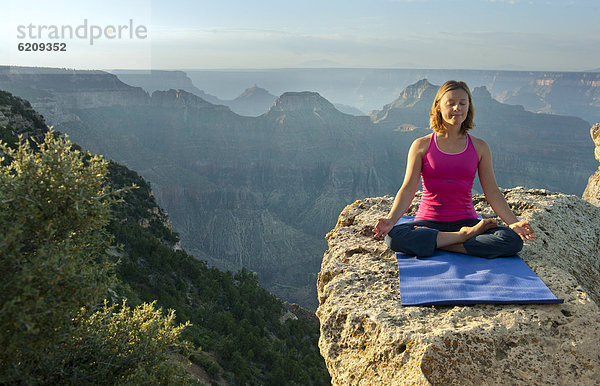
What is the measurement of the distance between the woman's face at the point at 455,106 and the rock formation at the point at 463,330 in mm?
1786

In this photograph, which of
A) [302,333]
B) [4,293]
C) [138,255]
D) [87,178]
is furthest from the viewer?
[302,333]

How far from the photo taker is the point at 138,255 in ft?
59.8

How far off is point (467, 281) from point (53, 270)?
12.4 feet

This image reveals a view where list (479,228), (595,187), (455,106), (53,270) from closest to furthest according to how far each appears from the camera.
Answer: (53,270), (479,228), (455,106), (595,187)

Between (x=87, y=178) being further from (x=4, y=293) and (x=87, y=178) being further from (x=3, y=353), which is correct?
(x=3, y=353)

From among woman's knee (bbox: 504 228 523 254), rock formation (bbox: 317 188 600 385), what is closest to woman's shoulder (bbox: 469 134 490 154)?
woman's knee (bbox: 504 228 523 254)

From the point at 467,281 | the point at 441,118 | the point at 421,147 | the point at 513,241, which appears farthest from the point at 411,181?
the point at 467,281

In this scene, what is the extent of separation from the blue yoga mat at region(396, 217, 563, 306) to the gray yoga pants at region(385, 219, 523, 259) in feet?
0.29

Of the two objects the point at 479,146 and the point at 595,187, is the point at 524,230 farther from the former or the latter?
the point at 595,187

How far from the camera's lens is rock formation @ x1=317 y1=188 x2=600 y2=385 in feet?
10.2

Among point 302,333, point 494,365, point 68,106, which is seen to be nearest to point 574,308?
point 494,365

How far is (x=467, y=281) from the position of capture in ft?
12.9

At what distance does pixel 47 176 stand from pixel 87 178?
12.9 inches

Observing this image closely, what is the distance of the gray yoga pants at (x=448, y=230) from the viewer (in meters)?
4.34
